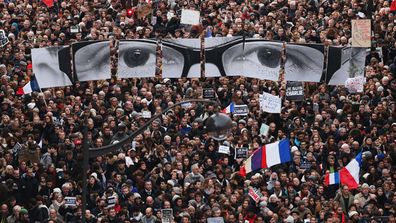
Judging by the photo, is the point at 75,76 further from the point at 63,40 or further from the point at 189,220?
the point at 189,220

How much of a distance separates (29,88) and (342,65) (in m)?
6.46

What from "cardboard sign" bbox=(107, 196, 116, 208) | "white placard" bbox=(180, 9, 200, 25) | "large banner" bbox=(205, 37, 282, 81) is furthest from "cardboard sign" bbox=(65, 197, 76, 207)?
"white placard" bbox=(180, 9, 200, 25)

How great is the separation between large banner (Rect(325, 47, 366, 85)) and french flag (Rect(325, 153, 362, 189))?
327cm

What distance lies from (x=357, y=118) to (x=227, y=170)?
380 centimetres

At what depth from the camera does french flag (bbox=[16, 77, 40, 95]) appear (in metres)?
31.9

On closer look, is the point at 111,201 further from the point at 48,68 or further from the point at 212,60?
the point at 212,60

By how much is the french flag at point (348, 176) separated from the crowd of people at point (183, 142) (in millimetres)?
142

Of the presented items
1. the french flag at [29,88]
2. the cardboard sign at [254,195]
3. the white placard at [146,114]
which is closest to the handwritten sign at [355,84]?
the white placard at [146,114]

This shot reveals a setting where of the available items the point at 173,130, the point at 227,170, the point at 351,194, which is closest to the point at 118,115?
the point at 173,130

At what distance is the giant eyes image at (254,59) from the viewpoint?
A: 32250 mm

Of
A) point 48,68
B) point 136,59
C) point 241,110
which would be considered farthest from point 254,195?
point 48,68

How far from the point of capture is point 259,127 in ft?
102

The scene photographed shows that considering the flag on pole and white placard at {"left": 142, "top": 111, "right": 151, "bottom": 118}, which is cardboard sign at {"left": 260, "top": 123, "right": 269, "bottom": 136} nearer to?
white placard at {"left": 142, "top": 111, "right": 151, "bottom": 118}

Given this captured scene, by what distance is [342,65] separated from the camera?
32375mm
